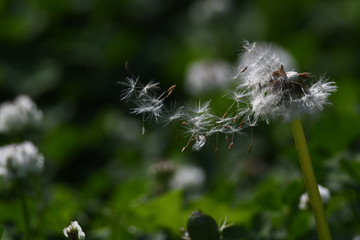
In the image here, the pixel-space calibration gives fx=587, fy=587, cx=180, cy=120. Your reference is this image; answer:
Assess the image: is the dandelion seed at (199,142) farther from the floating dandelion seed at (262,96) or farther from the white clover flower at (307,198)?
the white clover flower at (307,198)

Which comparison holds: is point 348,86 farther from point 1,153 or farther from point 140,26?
point 140,26

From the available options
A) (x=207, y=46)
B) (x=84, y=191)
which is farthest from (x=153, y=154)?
(x=207, y=46)

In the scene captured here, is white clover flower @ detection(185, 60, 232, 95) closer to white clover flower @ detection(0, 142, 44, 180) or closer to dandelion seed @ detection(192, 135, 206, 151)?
white clover flower @ detection(0, 142, 44, 180)

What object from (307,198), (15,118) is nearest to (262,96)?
(307,198)

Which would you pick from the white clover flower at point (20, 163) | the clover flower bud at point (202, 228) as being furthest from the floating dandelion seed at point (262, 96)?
the white clover flower at point (20, 163)

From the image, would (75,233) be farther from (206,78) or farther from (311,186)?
(206,78)
